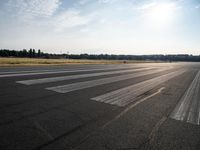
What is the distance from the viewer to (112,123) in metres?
4.07

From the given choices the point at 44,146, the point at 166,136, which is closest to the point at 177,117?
the point at 166,136

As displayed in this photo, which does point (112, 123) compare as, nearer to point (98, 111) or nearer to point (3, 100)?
point (98, 111)

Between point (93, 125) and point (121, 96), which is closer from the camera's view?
point (93, 125)

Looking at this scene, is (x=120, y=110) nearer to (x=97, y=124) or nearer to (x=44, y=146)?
(x=97, y=124)

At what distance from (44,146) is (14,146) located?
17.7 inches

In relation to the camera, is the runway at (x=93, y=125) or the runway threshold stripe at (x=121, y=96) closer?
the runway at (x=93, y=125)

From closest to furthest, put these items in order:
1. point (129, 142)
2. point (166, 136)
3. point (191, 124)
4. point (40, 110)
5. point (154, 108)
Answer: point (129, 142) < point (166, 136) < point (191, 124) < point (40, 110) < point (154, 108)

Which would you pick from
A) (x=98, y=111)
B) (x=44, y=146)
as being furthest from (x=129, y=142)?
(x=98, y=111)

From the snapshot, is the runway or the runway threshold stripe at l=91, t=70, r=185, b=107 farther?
the runway threshold stripe at l=91, t=70, r=185, b=107

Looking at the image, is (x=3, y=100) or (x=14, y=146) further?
(x=3, y=100)

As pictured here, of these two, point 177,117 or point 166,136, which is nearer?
point 166,136

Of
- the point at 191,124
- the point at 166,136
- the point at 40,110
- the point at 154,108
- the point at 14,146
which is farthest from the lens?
the point at 154,108

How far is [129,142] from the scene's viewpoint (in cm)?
317

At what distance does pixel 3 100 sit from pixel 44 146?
10.9 feet
